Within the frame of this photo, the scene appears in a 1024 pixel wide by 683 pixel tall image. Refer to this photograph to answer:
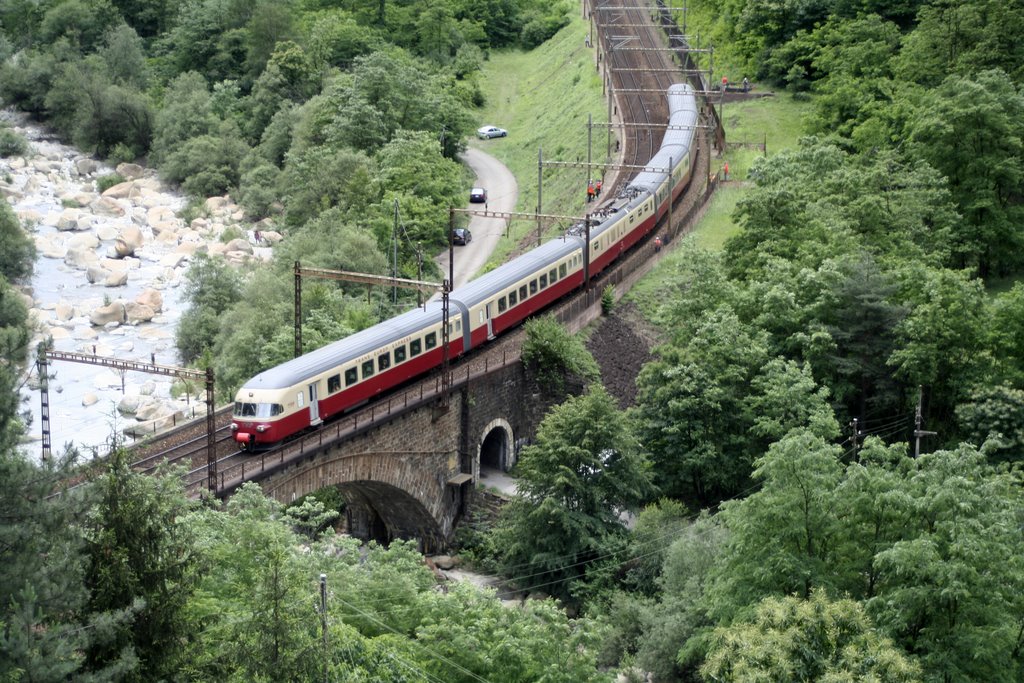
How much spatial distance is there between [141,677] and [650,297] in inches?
1558

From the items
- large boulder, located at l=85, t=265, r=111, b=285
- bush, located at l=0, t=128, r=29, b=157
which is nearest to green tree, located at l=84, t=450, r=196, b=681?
large boulder, located at l=85, t=265, r=111, b=285

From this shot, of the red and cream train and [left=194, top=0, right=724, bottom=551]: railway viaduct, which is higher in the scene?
the red and cream train

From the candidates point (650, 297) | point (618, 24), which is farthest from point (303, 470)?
point (618, 24)

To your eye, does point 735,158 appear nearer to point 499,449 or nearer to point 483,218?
point 483,218

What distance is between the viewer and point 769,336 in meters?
53.8

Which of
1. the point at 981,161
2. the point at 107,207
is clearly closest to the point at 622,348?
the point at 981,161

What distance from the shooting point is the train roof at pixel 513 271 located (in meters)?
52.8

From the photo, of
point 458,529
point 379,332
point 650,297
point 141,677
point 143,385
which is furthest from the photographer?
point 143,385

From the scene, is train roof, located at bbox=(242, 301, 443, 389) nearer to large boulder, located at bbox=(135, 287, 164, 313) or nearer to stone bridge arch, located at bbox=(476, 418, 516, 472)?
stone bridge arch, located at bbox=(476, 418, 516, 472)

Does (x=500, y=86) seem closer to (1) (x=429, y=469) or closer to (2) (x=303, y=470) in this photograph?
(1) (x=429, y=469)

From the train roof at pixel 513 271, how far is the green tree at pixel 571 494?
645 centimetres

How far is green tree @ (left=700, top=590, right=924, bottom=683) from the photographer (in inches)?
1250

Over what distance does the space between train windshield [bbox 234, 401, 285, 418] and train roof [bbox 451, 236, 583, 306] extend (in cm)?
1143

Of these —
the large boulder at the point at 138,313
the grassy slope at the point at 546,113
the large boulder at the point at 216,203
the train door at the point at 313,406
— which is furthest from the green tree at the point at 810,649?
the large boulder at the point at 216,203
